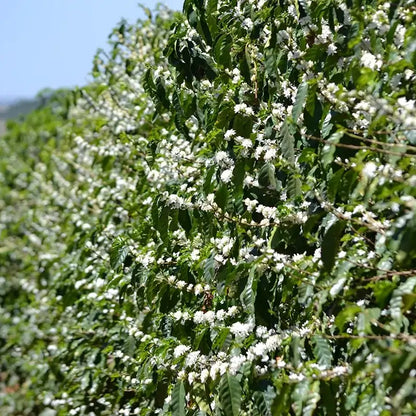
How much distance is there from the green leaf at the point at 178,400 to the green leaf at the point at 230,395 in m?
0.23

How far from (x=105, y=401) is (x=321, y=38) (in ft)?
8.27

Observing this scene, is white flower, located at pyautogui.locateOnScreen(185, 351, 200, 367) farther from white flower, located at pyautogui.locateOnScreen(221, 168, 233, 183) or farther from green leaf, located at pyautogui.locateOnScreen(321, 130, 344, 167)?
green leaf, located at pyautogui.locateOnScreen(321, 130, 344, 167)

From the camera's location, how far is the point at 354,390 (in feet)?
6.10

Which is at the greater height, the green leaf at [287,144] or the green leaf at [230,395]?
the green leaf at [287,144]

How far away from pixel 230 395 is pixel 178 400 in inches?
12.0

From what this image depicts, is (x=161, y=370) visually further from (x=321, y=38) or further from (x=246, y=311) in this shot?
(x=321, y=38)

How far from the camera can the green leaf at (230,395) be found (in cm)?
209

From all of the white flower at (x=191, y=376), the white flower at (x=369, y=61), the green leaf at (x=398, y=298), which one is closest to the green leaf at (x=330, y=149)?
the white flower at (x=369, y=61)

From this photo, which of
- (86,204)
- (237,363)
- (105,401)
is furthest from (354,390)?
(86,204)

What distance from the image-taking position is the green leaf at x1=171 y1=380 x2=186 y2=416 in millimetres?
2312

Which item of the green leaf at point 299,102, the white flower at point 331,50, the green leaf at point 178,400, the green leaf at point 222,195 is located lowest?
the green leaf at point 178,400

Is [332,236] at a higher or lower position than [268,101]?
lower

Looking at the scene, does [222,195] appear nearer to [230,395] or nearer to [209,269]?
[209,269]

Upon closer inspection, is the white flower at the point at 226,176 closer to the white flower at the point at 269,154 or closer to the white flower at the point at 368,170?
the white flower at the point at 269,154
